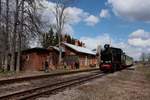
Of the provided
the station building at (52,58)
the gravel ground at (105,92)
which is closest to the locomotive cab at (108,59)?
the station building at (52,58)

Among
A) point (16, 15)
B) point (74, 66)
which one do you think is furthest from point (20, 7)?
point (74, 66)

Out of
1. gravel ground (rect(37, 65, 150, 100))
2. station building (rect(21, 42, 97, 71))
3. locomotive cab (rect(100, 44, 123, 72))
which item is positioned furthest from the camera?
station building (rect(21, 42, 97, 71))

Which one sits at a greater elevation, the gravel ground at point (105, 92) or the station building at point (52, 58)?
the station building at point (52, 58)

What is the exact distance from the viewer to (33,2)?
34.2 meters

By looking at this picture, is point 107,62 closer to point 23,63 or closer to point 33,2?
point 33,2

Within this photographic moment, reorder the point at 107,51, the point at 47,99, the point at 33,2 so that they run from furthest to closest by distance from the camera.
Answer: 1. the point at 107,51
2. the point at 33,2
3. the point at 47,99

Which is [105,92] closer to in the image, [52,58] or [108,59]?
[108,59]

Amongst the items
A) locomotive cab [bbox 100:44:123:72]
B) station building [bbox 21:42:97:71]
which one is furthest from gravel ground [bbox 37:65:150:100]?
station building [bbox 21:42:97:71]

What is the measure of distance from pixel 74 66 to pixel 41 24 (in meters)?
18.5

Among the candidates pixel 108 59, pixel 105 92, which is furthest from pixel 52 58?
pixel 105 92

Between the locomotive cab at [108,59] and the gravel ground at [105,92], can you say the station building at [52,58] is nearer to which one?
the locomotive cab at [108,59]

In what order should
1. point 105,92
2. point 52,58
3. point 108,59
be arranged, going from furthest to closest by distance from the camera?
point 52,58, point 108,59, point 105,92

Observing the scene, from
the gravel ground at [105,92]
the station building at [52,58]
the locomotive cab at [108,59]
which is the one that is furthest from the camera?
the station building at [52,58]

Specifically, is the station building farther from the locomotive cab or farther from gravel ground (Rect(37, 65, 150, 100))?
Answer: gravel ground (Rect(37, 65, 150, 100))
